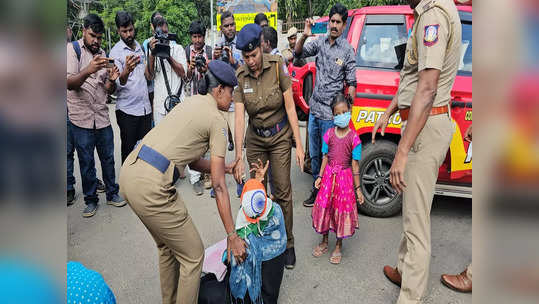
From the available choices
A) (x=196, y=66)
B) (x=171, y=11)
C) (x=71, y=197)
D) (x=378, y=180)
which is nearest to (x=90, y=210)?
(x=71, y=197)

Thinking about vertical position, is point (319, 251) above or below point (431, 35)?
below

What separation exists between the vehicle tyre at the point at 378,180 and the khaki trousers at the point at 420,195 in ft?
4.71

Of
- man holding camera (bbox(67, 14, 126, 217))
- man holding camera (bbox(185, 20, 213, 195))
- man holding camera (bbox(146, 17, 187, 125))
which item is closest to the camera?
man holding camera (bbox(67, 14, 126, 217))

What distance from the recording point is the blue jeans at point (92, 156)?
396 cm

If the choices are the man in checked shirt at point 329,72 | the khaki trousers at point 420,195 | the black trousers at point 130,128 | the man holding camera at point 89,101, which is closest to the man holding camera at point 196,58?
the black trousers at point 130,128

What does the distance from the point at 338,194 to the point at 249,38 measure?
4.79 feet

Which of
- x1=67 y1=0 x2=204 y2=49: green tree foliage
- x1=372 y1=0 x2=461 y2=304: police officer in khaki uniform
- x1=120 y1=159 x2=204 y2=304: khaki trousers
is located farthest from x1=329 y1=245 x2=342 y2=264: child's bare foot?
x1=67 y1=0 x2=204 y2=49: green tree foliage

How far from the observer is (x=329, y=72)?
399 cm

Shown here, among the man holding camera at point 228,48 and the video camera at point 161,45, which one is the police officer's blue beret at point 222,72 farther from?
the man holding camera at point 228,48

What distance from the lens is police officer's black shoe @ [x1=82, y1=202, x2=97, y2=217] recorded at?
13.4ft

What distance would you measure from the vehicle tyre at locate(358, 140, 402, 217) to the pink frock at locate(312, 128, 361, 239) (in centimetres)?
71

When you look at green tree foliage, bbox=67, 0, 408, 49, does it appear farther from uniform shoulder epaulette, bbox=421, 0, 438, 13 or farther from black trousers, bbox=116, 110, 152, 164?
uniform shoulder epaulette, bbox=421, 0, 438, 13

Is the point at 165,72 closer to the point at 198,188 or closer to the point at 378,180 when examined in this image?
the point at 198,188
